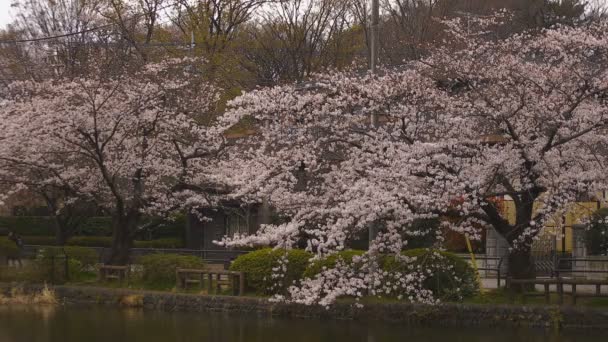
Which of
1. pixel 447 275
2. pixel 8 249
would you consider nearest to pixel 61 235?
pixel 8 249

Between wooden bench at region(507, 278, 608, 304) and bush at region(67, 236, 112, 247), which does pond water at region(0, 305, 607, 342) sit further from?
bush at region(67, 236, 112, 247)

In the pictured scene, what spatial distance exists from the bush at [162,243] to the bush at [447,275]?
17937mm

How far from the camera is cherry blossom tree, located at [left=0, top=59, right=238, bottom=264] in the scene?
77.3 feet

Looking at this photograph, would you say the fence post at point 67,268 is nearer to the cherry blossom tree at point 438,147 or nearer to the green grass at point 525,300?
the cherry blossom tree at point 438,147

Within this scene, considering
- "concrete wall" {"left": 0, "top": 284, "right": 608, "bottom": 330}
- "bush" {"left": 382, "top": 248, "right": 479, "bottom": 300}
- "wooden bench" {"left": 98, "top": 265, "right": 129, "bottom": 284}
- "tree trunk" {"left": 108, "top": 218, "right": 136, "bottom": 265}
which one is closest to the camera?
"concrete wall" {"left": 0, "top": 284, "right": 608, "bottom": 330}

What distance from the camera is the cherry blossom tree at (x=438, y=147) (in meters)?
15.8

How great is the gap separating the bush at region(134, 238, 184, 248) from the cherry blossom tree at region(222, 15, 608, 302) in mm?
16874

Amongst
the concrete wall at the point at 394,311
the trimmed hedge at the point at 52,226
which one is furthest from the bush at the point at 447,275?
the trimmed hedge at the point at 52,226

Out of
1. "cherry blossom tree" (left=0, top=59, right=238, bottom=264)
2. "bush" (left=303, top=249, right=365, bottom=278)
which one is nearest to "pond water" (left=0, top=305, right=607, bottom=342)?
"bush" (left=303, top=249, right=365, bottom=278)

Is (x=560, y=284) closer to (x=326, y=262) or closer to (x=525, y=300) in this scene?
(x=525, y=300)

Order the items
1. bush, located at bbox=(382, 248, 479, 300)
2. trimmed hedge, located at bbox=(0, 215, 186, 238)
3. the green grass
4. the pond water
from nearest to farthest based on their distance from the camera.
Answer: the pond water < the green grass < bush, located at bbox=(382, 248, 479, 300) < trimmed hedge, located at bbox=(0, 215, 186, 238)

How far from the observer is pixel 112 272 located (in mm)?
24812

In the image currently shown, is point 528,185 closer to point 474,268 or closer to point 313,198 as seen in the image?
→ point 474,268

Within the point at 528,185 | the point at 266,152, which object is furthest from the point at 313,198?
the point at 528,185
